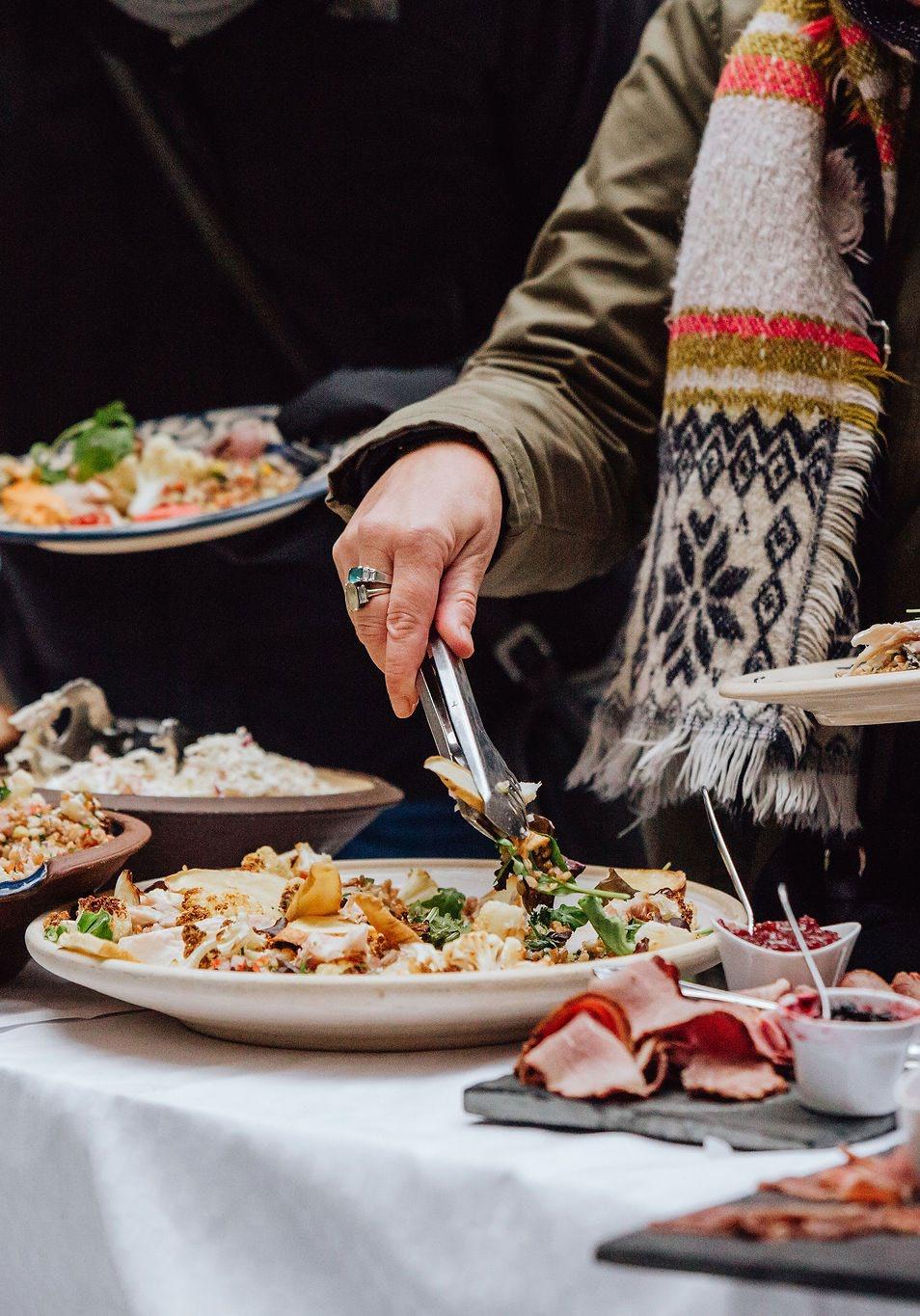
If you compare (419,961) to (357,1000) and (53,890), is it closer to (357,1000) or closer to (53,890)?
(357,1000)

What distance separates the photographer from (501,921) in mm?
899

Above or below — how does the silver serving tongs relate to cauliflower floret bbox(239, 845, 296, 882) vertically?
above

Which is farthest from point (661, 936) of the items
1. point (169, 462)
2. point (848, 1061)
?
point (169, 462)

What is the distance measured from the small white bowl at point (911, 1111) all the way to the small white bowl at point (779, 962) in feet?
0.58

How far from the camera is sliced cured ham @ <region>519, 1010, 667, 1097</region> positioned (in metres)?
0.70

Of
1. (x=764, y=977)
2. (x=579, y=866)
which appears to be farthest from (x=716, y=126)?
(x=764, y=977)

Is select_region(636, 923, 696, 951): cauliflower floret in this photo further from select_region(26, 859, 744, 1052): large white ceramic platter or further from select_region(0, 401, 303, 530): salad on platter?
select_region(0, 401, 303, 530): salad on platter

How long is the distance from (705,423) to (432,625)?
0.38 m

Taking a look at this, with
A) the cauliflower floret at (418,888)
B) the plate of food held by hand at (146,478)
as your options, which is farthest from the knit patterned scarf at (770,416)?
the plate of food held by hand at (146,478)

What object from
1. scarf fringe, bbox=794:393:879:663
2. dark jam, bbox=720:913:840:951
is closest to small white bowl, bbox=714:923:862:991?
dark jam, bbox=720:913:840:951

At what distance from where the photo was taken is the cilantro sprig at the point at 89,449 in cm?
211

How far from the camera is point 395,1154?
66 centimetres

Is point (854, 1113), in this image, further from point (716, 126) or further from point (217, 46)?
point (217, 46)

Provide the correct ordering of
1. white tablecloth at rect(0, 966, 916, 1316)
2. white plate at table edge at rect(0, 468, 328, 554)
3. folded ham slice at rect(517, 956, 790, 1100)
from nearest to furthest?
white tablecloth at rect(0, 966, 916, 1316)
folded ham slice at rect(517, 956, 790, 1100)
white plate at table edge at rect(0, 468, 328, 554)
